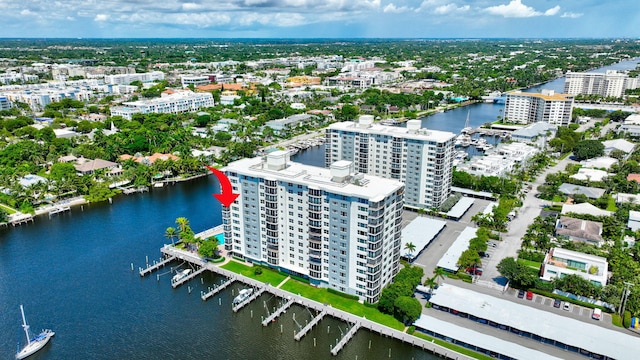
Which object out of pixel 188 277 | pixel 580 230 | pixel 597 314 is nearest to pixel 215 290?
pixel 188 277

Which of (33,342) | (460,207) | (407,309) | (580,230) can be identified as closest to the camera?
(33,342)

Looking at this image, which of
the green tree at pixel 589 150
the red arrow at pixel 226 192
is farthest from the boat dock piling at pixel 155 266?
the green tree at pixel 589 150

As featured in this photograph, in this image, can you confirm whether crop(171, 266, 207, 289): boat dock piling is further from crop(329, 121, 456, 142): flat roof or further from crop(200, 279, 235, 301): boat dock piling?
crop(329, 121, 456, 142): flat roof

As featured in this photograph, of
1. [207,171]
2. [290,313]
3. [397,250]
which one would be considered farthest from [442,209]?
[207,171]

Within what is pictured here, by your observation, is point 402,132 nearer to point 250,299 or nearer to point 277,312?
point 250,299

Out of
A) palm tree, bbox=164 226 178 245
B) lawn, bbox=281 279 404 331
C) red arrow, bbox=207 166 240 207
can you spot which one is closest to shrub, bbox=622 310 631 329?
lawn, bbox=281 279 404 331
